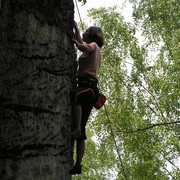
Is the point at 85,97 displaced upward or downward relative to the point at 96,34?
downward

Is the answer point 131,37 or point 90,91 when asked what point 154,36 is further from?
point 90,91

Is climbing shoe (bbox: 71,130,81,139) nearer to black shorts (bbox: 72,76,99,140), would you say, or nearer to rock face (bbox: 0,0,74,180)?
black shorts (bbox: 72,76,99,140)

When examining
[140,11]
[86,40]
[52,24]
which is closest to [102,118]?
[140,11]

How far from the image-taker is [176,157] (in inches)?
427

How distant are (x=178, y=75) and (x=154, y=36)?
325 cm

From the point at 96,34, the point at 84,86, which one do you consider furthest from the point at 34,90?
the point at 96,34

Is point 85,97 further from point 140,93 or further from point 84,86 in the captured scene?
point 140,93

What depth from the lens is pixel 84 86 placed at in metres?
2.36

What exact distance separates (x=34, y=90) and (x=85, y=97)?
65cm

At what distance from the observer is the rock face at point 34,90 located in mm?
1608

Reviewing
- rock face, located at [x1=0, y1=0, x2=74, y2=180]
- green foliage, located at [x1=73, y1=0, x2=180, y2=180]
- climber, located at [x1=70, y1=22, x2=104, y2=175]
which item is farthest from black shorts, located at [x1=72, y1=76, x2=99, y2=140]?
green foliage, located at [x1=73, y1=0, x2=180, y2=180]

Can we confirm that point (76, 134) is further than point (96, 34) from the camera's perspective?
No

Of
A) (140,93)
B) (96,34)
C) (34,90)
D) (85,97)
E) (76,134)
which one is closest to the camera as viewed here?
(34,90)

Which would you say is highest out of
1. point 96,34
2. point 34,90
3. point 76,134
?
point 96,34
